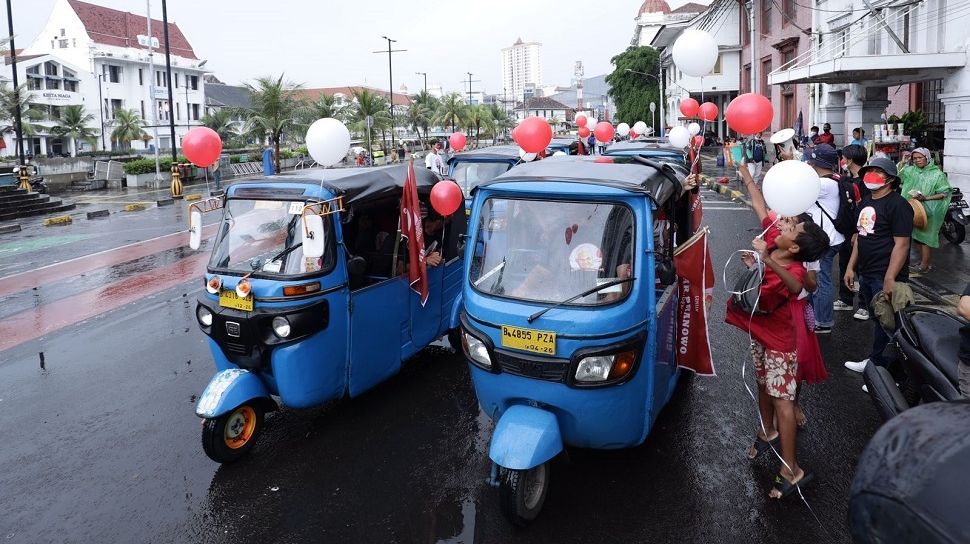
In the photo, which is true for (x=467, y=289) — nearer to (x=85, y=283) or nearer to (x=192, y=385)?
(x=192, y=385)

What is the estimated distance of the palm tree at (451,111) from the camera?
58125 mm

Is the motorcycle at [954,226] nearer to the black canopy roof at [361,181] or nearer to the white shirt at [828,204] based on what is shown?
the white shirt at [828,204]

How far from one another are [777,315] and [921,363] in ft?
3.56

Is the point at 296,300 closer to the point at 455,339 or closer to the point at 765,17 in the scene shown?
the point at 455,339

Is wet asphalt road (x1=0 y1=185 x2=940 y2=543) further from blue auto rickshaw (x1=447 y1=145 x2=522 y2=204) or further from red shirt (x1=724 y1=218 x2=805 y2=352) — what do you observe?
blue auto rickshaw (x1=447 y1=145 x2=522 y2=204)

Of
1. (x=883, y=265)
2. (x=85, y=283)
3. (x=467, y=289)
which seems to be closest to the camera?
(x=467, y=289)

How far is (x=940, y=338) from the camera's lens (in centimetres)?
434

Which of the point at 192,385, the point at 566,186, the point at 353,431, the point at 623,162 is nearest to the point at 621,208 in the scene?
the point at 566,186

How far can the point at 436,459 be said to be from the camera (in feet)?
16.1

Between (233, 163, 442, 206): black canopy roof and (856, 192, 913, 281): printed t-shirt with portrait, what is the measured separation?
3958 millimetres

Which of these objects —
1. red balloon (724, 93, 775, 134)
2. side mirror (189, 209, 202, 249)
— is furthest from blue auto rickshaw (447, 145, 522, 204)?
side mirror (189, 209, 202, 249)

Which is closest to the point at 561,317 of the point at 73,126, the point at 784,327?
the point at 784,327

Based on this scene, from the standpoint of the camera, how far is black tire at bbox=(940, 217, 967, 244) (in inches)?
446

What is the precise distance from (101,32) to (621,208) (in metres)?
66.3
